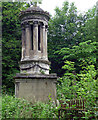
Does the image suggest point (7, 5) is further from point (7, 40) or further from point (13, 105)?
point (13, 105)

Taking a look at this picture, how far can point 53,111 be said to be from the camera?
16.5 feet

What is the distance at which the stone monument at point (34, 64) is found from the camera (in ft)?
22.2

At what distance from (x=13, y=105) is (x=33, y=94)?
4.85ft

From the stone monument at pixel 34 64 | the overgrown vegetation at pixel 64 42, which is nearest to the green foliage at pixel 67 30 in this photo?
the overgrown vegetation at pixel 64 42

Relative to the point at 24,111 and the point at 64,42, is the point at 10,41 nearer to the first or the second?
the point at 64,42

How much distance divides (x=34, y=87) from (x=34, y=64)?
124 cm

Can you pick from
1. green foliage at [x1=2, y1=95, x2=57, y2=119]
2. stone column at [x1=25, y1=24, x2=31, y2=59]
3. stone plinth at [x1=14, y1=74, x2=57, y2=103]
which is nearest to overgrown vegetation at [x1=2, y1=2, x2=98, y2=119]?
stone plinth at [x1=14, y1=74, x2=57, y2=103]

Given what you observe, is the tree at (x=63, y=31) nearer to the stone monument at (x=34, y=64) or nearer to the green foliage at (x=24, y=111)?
the stone monument at (x=34, y=64)

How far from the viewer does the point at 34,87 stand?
6.84 metres

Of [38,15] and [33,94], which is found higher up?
[38,15]

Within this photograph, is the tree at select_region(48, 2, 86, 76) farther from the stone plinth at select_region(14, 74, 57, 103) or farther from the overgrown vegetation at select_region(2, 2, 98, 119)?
the stone plinth at select_region(14, 74, 57, 103)

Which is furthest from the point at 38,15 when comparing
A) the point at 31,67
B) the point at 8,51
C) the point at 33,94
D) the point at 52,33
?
the point at 52,33

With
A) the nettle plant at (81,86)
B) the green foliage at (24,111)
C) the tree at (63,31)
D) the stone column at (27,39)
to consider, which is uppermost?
the tree at (63,31)

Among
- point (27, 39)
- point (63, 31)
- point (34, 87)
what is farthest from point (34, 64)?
point (63, 31)
